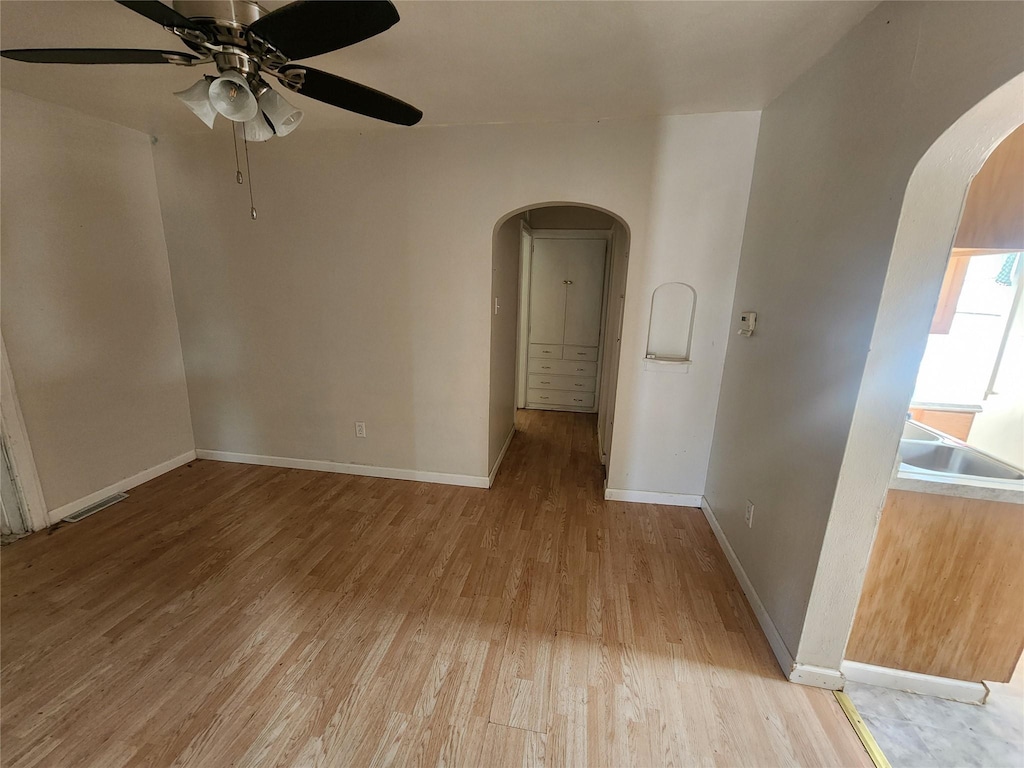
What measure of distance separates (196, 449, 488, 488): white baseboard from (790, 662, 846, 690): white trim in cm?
198

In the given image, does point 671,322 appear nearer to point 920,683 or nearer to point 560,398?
point 920,683

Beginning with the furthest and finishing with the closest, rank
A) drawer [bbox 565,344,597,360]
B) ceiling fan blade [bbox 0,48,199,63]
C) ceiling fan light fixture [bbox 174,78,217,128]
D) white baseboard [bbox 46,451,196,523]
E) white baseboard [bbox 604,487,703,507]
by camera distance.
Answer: drawer [bbox 565,344,597,360] < white baseboard [bbox 604,487,703,507] < white baseboard [bbox 46,451,196,523] < ceiling fan light fixture [bbox 174,78,217,128] < ceiling fan blade [bbox 0,48,199,63]

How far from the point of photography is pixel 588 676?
154 centimetres

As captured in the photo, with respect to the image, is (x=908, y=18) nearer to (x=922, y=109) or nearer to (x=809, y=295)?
(x=922, y=109)

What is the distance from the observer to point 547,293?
452 centimetres

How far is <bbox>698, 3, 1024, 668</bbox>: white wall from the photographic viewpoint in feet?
3.50

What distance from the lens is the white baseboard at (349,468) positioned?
3.01 meters

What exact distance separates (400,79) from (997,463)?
3.05 meters

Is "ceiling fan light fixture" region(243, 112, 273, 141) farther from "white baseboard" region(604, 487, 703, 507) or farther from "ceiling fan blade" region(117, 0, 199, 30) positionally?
"white baseboard" region(604, 487, 703, 507)

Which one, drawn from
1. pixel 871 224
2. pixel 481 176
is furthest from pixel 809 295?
pixel 481 176

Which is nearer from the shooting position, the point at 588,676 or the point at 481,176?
the point at 588,676

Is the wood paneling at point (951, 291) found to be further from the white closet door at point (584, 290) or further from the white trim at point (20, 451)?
the white trim at point (20, 451)

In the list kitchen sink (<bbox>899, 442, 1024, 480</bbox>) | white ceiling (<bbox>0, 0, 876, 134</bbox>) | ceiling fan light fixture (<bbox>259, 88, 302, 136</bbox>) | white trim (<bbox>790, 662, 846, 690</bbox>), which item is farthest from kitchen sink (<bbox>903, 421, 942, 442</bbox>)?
ceiling fan light fixture (<bbox>259, 88, 302, 136</bbox>)

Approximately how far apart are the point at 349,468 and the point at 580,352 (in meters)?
2.80
